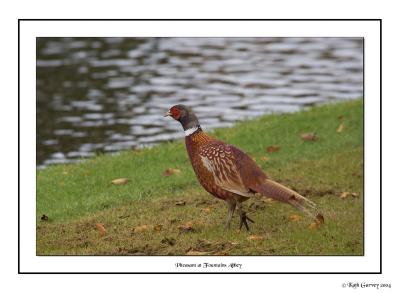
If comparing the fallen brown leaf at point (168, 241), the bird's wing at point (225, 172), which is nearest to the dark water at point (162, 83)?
the fallen brown leaf at point (168, 241)

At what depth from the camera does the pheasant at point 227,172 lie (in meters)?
9.50

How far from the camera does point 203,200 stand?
1159cm

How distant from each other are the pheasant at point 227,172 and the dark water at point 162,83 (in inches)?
261

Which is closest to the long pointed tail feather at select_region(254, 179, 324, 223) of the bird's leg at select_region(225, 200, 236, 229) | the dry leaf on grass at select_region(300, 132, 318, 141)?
the bird's leg at select_region(225, 200, 236, 229)

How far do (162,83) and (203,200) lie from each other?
35.8ft

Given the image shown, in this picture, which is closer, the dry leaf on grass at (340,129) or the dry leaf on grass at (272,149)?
the dry leaf on grass at (272,149)

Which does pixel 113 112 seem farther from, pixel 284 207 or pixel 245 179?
pixel 245 179

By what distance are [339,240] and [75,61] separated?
1669cm

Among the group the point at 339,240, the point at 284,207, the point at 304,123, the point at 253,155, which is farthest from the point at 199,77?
the point at 339,240

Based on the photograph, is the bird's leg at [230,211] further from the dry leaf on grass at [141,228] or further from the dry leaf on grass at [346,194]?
the dry leaf on grass at [346,194]

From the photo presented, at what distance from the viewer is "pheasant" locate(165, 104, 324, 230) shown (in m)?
9.50

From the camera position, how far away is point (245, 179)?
31.4 feet

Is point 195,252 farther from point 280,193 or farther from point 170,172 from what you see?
point 170,172

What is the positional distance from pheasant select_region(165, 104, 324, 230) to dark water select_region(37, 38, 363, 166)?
664cm
